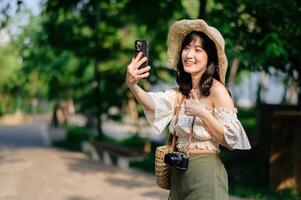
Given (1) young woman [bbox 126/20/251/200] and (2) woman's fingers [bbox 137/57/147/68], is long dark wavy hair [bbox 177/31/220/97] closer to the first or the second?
(1) young woman [bbox 126/20/251/200]

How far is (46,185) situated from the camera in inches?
338

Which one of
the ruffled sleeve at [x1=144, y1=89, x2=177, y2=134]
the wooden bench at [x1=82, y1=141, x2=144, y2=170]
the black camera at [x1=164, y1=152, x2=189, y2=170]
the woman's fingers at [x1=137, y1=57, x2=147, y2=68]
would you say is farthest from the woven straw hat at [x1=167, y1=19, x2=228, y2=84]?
the wooden bench at [x1=82, y1=141, x2=144, y2=170]

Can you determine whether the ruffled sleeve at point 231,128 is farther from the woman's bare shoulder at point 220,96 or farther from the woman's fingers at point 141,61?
the woman's fingers at point 141,61

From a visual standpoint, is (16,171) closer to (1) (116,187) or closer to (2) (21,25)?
(1) (116,187)

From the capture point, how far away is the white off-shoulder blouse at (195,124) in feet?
8.53

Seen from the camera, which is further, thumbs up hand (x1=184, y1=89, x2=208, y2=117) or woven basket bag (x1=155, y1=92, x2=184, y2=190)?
woven basket bag (x1=155, y1=92, x2=184, y2=190)

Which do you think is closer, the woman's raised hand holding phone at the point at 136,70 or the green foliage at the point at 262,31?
the woman's raised hand holding phone at the point at 136,70

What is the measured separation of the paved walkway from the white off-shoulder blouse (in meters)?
4.85

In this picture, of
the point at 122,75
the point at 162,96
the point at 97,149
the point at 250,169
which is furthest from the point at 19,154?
the point at 162,96

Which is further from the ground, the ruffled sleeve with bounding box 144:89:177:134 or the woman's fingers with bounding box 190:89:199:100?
the woman's fingers with bounding box 190:89:199:100

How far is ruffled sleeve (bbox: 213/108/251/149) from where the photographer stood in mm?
2584

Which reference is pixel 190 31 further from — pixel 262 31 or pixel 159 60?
pixel 159 60

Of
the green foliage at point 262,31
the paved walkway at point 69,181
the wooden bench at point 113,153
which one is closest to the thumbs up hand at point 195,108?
the green foliage at point 262,31

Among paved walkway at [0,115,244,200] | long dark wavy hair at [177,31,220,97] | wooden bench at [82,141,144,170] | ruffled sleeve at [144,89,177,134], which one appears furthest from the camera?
wooden bench at [82,141,144,170]
